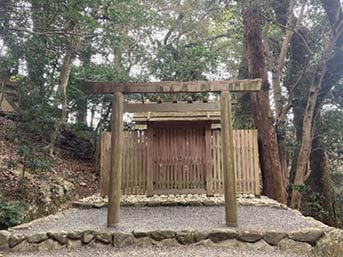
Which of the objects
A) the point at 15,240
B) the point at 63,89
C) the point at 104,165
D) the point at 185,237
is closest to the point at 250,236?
the point at 185,237

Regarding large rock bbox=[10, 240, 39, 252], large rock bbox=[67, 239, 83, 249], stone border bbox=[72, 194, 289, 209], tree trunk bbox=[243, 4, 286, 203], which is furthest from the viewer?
tree trunk bbox=[243, 4, 286, 203]

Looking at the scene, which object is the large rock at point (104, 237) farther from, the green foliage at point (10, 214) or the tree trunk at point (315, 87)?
the tree trunk at point (315, 87)

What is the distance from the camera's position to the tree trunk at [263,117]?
24.3 ft

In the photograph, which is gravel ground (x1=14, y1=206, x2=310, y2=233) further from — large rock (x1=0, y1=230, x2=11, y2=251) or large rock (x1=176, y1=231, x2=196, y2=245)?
large rock (x1=0, y1=230, x2=11, y2=251)

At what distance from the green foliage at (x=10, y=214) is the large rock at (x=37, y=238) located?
984mm

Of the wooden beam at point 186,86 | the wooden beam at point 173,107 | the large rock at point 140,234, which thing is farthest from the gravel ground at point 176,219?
the wooden beam at point 186,86

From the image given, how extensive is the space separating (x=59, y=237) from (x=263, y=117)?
18.0 feet

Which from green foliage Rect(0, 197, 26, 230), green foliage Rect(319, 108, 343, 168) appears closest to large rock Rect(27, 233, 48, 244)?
green foliage Rect(0, 197, 26, 230)

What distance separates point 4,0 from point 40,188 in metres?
3.66

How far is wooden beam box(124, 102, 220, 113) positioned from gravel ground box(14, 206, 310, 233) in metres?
1.76

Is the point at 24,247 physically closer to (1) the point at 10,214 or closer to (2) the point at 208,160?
(1) the point at 10,214

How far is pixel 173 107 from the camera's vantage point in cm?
511

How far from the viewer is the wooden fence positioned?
7.38 metres

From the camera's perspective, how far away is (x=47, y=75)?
7.94 meters
